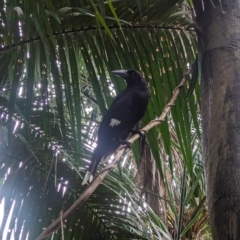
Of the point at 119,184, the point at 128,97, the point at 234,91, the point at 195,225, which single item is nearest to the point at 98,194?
the point at 119,184

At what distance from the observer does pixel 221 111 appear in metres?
0.79

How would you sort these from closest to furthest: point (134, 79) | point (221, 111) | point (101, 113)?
point (221, 111), point (101, 113), point (134, 79)

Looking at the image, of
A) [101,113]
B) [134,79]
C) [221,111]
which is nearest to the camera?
[221,111]

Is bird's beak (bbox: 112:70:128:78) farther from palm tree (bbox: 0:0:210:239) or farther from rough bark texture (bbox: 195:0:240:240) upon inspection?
rough bark texture (bbox: 195:0:240:240)

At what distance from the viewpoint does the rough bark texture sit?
67 centimetres

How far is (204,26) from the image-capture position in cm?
98

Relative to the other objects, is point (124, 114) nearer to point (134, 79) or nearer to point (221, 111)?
point (134, 79)

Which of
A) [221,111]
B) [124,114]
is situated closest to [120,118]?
[124,114]

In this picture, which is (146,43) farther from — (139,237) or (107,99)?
(139,237)

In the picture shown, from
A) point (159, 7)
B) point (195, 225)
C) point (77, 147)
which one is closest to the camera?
point (77, 147)

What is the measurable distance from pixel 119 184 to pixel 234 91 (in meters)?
0.63

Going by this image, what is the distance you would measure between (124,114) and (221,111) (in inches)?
41.3

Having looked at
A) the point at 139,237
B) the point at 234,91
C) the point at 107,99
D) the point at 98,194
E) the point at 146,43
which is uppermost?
the point at 146,43

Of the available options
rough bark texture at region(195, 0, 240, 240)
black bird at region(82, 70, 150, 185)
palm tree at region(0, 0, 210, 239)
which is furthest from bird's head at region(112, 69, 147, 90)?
rough bark texture at region(195, 0, 240, 240)
